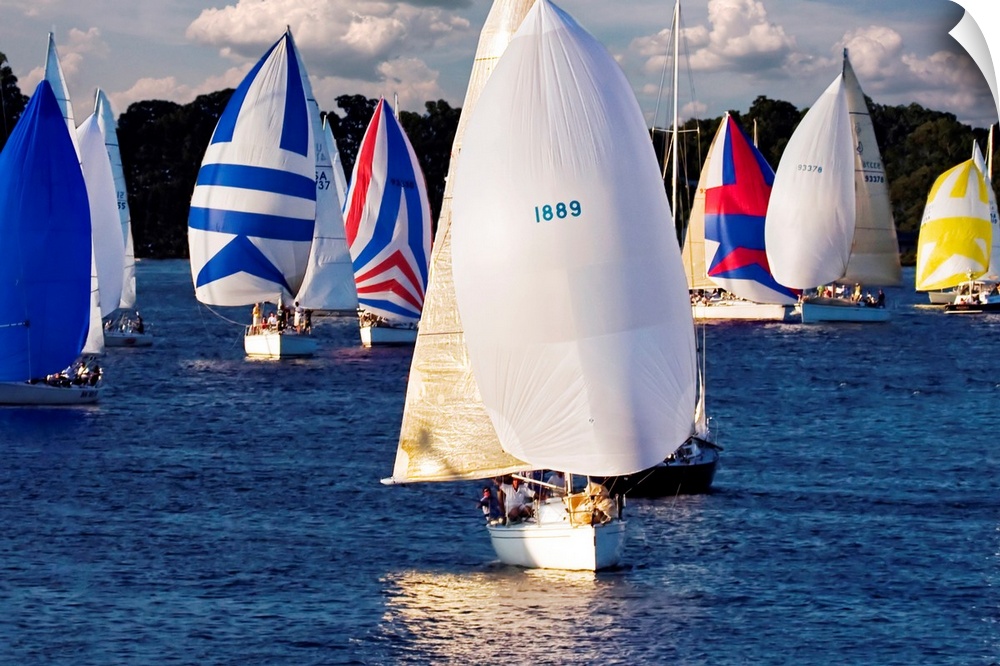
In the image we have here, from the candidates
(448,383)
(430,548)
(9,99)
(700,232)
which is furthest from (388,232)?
(9,99)

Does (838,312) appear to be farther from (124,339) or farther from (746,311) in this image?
(124,339)

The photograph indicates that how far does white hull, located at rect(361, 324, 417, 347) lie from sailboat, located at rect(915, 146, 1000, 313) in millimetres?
32700

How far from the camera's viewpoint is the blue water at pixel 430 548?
76.2ft

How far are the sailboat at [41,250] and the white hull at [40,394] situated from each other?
61 millimetres

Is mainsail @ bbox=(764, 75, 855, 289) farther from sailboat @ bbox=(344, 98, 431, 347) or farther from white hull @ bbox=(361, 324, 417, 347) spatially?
white hull @ bbox=(361, 324, 417, 347)

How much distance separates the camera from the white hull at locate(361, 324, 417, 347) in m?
66.1

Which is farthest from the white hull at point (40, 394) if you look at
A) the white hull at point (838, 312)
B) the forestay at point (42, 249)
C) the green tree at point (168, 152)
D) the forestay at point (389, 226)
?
the green tree at point (168, 152)

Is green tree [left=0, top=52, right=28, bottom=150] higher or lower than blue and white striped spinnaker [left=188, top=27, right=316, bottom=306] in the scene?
higher

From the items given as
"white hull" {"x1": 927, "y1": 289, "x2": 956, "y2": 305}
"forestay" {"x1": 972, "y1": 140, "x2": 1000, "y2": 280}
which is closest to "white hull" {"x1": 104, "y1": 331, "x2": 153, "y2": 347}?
"forestay" {"x1": 972, "y1": 140, "x2": 1000, "y2": 280}

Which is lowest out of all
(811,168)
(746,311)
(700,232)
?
(746,311)

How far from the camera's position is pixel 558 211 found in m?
24.6

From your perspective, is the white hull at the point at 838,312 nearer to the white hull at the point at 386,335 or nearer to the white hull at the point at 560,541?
the white hull at the point at 386,335

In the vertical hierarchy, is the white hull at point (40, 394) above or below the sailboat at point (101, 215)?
below

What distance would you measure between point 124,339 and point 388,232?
11.8 metres
